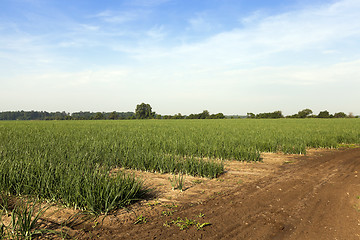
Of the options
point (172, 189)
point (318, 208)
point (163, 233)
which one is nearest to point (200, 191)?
point (172, 189)

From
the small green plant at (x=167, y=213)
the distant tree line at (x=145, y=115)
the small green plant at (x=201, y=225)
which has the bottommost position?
the small green plant at (x=167, y=213)

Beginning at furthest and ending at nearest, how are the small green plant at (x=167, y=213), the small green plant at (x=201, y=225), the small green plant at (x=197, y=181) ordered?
1. the small green plant at (x=197, y=181)
2. the small green plant at (x=167, y=213)
3. the small green plant at (x=201, y=225)

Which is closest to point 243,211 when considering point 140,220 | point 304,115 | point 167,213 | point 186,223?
point 186,223

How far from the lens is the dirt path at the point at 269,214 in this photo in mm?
3012

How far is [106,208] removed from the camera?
3557 millimetres

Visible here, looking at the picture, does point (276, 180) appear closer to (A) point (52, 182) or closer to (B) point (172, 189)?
(B) point (172, 189)

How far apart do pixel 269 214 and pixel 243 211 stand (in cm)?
42

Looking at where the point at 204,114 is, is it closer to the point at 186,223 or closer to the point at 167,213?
the point at 167,213

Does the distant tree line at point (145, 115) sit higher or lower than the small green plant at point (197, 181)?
higher

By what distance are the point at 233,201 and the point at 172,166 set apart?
2.30 meters

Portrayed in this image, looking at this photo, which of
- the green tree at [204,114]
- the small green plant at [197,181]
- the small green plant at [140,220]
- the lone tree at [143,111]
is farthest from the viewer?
the lone tree at [143,111]

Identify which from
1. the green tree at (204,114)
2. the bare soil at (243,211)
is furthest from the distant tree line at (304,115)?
the bare soil at (243,211)

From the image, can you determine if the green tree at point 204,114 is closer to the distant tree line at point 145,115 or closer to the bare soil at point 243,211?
the distant tree line at point 145,115

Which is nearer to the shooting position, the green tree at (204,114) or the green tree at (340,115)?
the green tree at (340,115)
